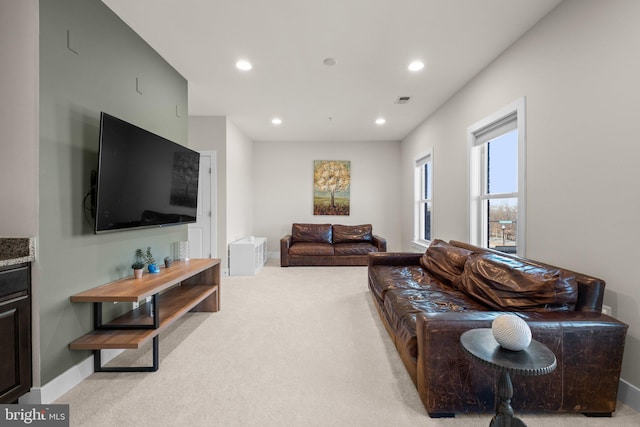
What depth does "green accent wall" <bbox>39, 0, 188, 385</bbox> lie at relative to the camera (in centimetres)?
166

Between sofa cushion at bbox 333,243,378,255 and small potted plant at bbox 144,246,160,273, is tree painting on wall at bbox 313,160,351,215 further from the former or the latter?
small potted plant at bbox 144,246,160,273

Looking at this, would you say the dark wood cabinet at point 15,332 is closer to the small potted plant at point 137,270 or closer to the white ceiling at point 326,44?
the small potted plant at point 137,270

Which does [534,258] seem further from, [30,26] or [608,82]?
[30,26]

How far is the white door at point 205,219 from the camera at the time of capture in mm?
4605

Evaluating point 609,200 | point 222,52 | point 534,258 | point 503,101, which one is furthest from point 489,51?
point 222,52

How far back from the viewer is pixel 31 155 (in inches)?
63.2

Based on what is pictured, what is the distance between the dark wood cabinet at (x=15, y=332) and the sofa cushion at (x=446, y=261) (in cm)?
311

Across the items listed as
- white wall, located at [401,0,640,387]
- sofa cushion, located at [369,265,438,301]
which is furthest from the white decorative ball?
sofa cushion, located at [369,265,438,301]

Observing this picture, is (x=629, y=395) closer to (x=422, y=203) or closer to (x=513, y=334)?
(x=513, y=334)

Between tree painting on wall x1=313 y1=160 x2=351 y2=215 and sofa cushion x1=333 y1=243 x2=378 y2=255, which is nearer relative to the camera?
sofa cushion x1=333 y1=243 x2=378 y2=255

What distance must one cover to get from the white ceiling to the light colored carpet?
2.67 m

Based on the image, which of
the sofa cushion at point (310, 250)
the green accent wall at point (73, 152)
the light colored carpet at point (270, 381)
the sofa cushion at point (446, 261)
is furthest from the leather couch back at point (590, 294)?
the sofa cushion at point (310, 250)

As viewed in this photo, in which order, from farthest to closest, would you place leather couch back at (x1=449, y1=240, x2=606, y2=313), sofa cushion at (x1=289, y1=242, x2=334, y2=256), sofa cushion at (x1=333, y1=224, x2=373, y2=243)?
sofa cushion at (x1=333, y1=224, x2=373, y2=243)
sofa cushion at (x1=289, y1=242, x2=334, y2=256)
leather couch back at (x1=449, y1=240, x2=606, y2=313)

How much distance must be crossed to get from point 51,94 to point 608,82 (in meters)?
3.38
